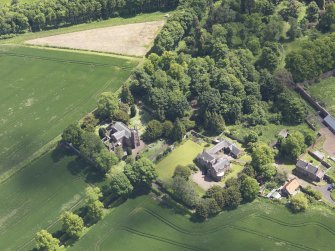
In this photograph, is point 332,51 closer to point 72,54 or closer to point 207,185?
point 207,185

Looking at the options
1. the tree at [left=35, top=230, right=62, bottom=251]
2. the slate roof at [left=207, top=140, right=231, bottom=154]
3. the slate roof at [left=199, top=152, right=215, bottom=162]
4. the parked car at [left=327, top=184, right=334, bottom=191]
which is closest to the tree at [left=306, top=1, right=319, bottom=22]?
the slate roof at [left=207, top=140, right=231, bottom=154]

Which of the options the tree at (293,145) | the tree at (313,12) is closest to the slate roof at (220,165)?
the tree at (293,145)

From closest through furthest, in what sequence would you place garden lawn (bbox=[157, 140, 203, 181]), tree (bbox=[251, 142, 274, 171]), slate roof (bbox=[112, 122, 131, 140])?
tree (bbox=[251, 142, 274, 171]) < garden lawn (bbox=[157, 140, 203, 181]) < slate roof (bbox=[112, 122, 131, 140])

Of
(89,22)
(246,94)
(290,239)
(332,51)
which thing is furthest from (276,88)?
(89,22)

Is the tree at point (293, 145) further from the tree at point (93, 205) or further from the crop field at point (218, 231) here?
the tree at point (93, 205)

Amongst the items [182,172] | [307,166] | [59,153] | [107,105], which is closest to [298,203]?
[307,166]

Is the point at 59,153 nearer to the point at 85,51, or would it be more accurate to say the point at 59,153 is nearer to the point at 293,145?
the point at 85,51

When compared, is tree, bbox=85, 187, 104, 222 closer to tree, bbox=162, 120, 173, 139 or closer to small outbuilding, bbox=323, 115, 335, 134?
tree, bbox=162, 120, 173, 139
